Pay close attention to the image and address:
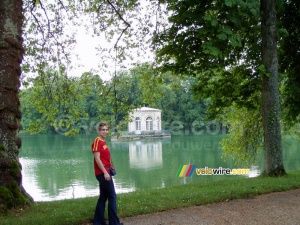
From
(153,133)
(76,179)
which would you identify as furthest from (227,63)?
(153,133)

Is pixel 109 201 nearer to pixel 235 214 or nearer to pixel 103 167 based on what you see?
pixel 103 167

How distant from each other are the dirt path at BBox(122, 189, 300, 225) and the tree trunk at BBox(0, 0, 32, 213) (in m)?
1.77

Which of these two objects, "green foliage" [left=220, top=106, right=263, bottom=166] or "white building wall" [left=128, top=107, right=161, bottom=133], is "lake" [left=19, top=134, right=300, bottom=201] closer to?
"green foliage" [left=220, top=106, right=263, bottom=166]

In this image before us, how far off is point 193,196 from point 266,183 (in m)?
1.82

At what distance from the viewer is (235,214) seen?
502 centimetres

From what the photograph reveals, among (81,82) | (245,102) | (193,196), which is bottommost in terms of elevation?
(193,196)

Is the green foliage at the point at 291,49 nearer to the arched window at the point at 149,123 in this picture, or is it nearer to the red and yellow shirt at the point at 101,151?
the red and yellow shirt at the point at 101,151

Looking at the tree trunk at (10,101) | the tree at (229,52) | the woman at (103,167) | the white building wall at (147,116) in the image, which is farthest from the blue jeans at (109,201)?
the white building wall at (147,116)

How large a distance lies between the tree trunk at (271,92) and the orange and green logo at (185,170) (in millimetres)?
9634

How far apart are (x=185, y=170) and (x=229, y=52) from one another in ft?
36.1

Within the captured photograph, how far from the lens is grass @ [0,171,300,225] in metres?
4.75

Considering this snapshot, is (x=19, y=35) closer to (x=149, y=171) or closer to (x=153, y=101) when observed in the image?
(x=153, y=101)

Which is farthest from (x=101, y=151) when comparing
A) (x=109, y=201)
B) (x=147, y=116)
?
(x=147, y=116)

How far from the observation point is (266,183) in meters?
6.82
